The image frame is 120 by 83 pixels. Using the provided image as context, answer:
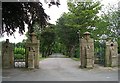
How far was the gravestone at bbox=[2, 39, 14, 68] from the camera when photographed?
23.8 metres

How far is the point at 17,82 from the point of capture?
14.8 m

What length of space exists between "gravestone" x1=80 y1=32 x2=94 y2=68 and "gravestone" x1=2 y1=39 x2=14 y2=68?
18.5ft

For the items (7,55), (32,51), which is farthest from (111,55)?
(7,55)

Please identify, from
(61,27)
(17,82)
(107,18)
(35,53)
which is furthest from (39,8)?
(61,27)

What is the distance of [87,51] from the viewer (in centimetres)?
2344

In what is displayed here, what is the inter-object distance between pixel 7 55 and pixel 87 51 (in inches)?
248

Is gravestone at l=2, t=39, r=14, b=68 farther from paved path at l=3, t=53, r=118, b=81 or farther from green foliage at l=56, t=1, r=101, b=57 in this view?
green foliage at l=56, t=1, r=101, b=57

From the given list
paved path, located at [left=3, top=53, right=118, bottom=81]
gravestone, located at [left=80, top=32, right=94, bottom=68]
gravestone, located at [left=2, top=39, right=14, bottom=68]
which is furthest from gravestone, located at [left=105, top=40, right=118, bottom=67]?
gravestone, located at [left=2, top=39, right=14, bottom=68]

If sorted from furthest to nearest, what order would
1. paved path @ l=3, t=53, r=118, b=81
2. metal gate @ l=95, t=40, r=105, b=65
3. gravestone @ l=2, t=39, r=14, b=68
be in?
metal gate @ l=95, t=40, r=105, b=65, gravestone @ l=2, t=39, r=14, b=68, paved path @ l=3, t=53, r=118, b=81

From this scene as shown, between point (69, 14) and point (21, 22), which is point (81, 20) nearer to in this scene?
point (69, 14)

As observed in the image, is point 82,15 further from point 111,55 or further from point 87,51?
point 87,51

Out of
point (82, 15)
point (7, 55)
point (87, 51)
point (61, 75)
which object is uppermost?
point (82, 15)

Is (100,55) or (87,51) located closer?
(87,51)

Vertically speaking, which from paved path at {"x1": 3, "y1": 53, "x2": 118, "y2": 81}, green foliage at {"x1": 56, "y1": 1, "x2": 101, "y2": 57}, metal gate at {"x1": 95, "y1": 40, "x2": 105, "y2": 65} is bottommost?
paved path at {"x1": 3, "y1": 53, "x2": 118, "y2": 81}
